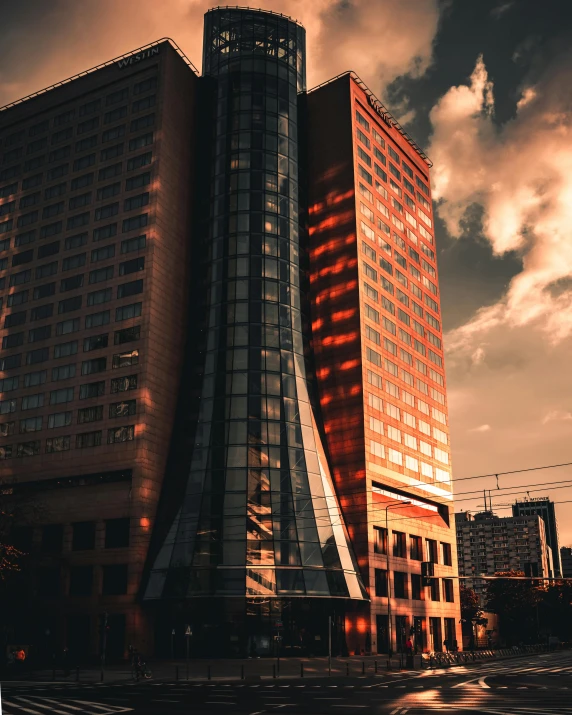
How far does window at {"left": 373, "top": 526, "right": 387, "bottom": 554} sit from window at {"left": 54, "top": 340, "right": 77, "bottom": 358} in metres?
40.3

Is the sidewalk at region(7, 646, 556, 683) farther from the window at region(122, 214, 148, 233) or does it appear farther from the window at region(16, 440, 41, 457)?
the window at region(122, 214, 148, 233)

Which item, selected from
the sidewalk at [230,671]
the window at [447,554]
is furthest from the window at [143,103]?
the window at [447,554]

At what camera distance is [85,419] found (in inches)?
3184

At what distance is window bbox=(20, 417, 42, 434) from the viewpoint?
8438 cm

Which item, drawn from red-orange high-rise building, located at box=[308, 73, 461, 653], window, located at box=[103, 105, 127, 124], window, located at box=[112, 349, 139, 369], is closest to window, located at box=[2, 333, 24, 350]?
window, located at box=[112, 349, 139, 369]

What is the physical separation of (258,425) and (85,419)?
19465 millimetres

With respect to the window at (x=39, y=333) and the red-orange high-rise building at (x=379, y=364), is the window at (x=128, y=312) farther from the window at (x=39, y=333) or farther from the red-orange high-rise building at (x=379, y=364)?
the red-orange high-rise building at (x=379, y=364)

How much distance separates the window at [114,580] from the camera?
242ft

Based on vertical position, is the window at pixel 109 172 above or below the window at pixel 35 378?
above

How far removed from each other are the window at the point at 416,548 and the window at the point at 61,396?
147 ft

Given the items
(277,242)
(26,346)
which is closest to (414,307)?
(277,242)

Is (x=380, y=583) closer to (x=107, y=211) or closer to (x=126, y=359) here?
(x=126, y=359)

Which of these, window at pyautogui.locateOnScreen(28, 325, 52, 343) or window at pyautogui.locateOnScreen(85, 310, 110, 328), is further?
window at pyautogui.locateOnScreen(28, 325, 52, 343)

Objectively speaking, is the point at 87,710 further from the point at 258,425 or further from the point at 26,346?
the point at 26,346
